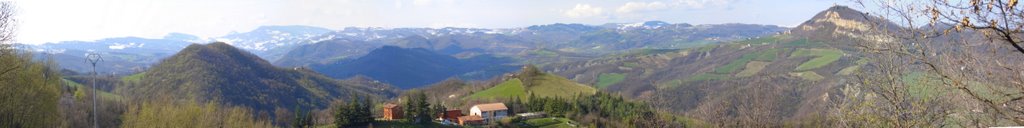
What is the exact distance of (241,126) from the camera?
84.3ft

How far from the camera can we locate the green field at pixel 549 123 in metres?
45.7

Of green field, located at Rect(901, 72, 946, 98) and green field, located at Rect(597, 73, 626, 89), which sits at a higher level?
green field, located at Rect(901, 72, 946, 98)

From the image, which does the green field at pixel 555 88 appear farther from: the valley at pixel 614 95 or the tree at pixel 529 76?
the tree at pixel 529 76

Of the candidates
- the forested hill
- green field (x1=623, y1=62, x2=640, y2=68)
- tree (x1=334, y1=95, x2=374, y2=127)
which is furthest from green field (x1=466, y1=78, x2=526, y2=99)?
green field (x1=623, y1=62, x2=640, y2=68)

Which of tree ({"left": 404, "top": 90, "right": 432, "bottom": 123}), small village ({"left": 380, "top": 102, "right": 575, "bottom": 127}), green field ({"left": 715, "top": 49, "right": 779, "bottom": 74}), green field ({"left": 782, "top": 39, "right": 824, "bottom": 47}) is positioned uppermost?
green field ({"left": 782, "top": 39, "right": 824, "bottom": 47})

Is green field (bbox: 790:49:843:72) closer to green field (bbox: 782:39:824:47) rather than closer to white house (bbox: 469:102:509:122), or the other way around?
green field (bbox: 782:39:824:47)

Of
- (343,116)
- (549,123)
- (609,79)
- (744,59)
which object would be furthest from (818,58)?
(343,116)

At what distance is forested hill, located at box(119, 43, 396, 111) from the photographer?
91000mm

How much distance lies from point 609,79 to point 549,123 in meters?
99.4

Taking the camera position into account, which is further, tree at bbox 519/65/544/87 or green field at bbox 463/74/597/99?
tree at bbox 519/65/544/87

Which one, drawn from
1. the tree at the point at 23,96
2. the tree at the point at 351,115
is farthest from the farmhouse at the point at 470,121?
the tree at the point at 23,96

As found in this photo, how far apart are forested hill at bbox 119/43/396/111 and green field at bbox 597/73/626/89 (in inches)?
1644

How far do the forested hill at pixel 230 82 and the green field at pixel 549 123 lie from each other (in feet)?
170

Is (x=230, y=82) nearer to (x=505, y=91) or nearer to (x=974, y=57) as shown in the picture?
→ (x=505, y=91)
